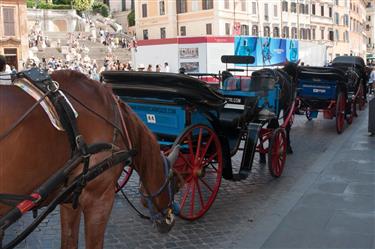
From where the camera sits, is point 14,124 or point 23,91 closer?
point 14,124

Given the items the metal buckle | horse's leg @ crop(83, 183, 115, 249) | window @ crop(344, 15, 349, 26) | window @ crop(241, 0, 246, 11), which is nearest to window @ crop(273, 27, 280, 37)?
window @ crop(241, 0, 246, 11)

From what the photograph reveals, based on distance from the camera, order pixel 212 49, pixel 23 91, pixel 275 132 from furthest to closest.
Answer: pixel 212 49 < pixel 275 132 < pixel 23 91

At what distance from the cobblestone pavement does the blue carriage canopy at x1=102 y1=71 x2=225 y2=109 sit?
133 centimetres

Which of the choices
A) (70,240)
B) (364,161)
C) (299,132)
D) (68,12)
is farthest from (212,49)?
(68,12)

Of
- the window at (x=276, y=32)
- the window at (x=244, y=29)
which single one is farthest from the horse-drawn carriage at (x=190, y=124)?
the window at (x=276, y=32)

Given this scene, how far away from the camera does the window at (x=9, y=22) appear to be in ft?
125

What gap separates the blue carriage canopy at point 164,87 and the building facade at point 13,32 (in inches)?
1302

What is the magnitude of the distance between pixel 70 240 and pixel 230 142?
3.61 meters

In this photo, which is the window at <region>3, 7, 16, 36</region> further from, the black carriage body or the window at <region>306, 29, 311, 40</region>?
the window at <region>306, 29, 311, 40</region>

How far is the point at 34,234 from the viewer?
5113 millimetres

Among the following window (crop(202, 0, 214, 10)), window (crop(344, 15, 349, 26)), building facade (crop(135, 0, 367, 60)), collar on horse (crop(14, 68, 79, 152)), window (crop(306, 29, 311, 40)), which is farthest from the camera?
window (crop(344, 15, 349, 26))

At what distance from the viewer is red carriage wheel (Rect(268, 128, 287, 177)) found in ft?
24.1

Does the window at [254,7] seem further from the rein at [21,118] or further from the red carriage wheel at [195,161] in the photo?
the rein at [21,118]

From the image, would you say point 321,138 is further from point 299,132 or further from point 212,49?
point 212,49
